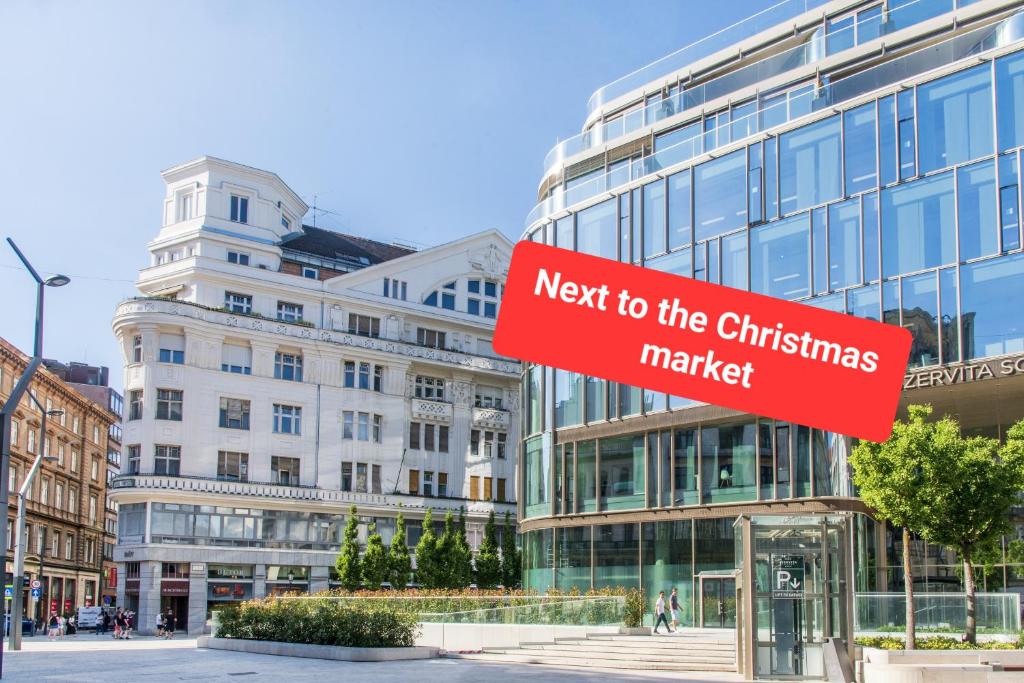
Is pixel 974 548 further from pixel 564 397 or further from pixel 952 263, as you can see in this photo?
pixel 564 397

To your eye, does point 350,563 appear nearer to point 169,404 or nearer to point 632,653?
point 169,404

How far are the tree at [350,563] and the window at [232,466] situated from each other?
6563mm

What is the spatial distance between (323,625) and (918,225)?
20.7m

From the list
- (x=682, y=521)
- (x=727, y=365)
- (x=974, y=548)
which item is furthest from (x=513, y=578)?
(x=727, y=365)

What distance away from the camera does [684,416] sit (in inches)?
1692

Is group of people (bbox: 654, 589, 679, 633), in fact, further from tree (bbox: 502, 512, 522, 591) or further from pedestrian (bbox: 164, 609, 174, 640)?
pedestrian (bbox: 164, 609, 174, 640)

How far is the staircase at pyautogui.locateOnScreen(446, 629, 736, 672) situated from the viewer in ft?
99.0

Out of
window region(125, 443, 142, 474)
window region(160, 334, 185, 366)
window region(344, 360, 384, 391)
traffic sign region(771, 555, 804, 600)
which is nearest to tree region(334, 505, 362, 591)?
window region(344, 360, 384, 391)

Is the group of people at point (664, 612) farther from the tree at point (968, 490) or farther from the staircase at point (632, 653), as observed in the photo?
the tree at point (968, 490)

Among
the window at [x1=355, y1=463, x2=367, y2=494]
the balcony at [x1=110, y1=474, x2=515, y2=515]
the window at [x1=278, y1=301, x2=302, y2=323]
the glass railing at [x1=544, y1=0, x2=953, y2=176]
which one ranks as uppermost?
the glass railing at [x1=544, y1=0, x2=953, y2=176]

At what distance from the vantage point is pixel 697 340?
20359 millimetres

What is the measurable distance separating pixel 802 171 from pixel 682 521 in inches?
495

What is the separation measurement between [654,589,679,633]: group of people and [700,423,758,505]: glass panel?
142 inches

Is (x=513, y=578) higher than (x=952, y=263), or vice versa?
(x=952, y=263)
